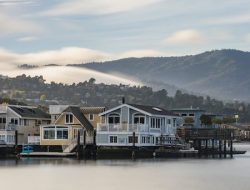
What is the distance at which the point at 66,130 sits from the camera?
105m

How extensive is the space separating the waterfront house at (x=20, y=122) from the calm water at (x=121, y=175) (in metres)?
20.2

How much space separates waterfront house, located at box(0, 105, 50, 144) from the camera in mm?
109456

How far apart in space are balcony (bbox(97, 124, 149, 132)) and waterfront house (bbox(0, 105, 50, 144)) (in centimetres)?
1202

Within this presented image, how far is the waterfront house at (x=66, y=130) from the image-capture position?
104 metres

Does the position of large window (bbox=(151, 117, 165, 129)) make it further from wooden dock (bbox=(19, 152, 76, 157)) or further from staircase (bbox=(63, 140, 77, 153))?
wooden dock (bbox=(19, 152, 76, 157))

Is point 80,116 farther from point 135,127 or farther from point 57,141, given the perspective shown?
point 135,127

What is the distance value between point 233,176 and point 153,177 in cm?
804

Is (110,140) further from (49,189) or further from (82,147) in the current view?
(49,189)

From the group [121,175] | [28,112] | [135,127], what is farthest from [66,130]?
[121,175]

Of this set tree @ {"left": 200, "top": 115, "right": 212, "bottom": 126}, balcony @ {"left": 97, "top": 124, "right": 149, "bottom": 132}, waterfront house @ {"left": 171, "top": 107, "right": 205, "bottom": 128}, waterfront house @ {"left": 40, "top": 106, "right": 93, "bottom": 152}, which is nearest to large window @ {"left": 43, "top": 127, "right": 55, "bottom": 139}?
waterfront house @ {"left": 40, "top": 106, "right": 93, "bottom": 152}

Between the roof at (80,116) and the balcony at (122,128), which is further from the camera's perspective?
the roof at (80,116)

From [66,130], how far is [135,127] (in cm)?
1054

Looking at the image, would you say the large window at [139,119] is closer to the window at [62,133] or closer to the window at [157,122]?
the window at [157,122]

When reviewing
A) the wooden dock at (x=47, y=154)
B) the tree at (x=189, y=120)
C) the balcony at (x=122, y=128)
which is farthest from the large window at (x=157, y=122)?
the tree at (x=189, y=120)
